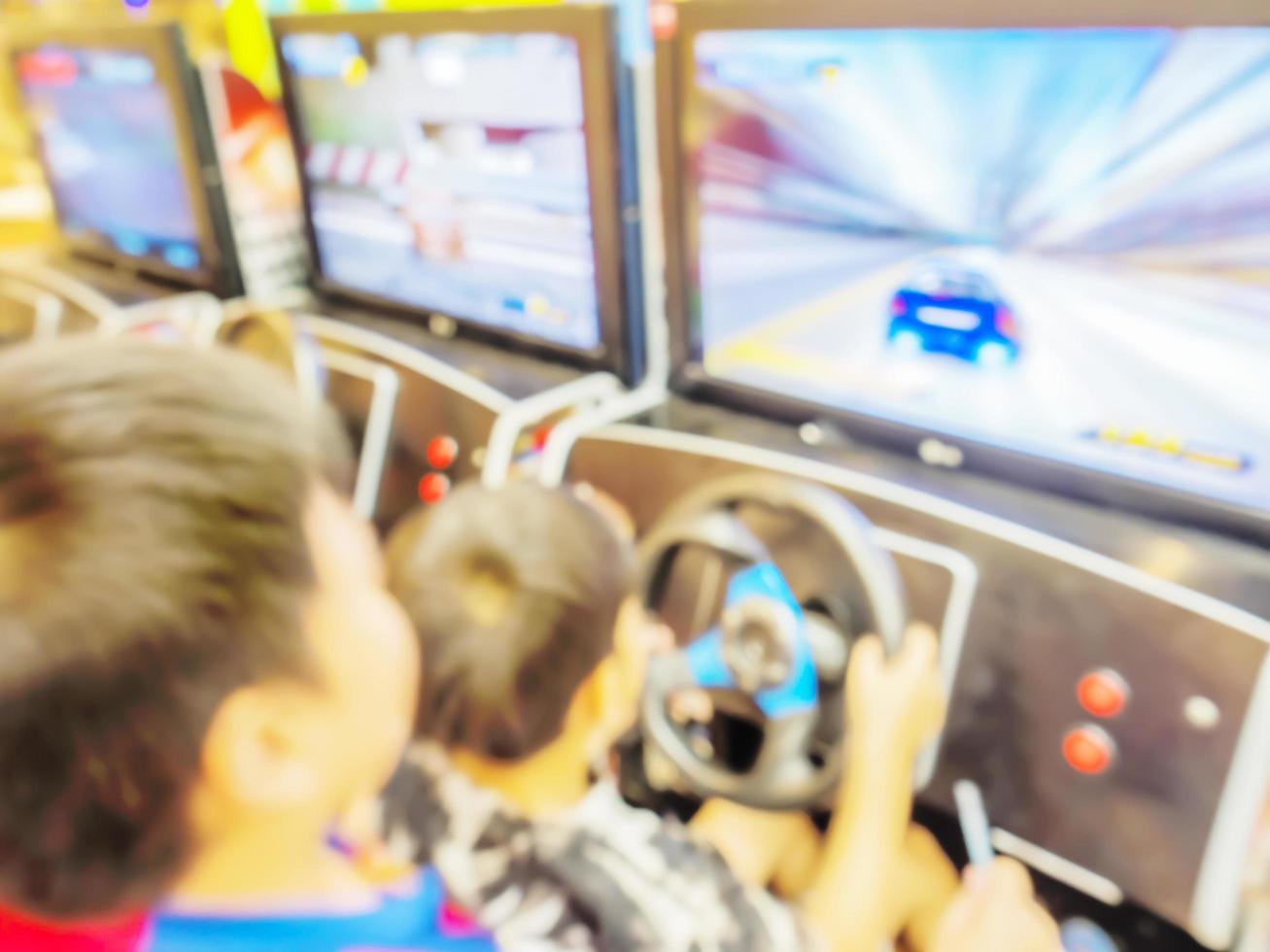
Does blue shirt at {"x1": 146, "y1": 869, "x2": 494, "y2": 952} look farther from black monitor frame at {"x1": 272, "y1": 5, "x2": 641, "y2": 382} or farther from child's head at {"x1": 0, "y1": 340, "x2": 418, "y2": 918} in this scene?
black monitor frame at {"x1": 272, "y1": 5, "x2": 641, "y2": 382}

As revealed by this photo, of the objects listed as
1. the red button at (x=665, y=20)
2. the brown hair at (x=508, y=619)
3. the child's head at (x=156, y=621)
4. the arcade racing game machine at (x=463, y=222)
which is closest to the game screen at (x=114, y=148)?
the arcade racing game machine at (x=463, y=222)

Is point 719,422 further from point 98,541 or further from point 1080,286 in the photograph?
point 98,541

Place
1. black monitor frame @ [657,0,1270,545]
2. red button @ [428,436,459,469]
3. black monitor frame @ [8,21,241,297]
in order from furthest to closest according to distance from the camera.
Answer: black monitor frame @ [8,21,241,297] < red button @ [428,436,459,469] < black monitor frame @ [657,0,1270,545]

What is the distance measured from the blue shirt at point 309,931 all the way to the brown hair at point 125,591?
2.2 inches

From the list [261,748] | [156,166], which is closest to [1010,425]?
[261,748]

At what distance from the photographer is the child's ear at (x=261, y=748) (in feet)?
1.74

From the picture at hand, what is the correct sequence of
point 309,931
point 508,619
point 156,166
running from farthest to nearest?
point 156,166 < point 508,619 < point 309,931

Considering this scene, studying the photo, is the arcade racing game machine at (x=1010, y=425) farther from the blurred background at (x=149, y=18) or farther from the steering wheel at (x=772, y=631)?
the blurred background at (x=149, y=18)

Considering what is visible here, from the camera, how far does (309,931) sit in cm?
62

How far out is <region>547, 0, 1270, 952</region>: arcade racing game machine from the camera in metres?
0.82

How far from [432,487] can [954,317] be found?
80 cm

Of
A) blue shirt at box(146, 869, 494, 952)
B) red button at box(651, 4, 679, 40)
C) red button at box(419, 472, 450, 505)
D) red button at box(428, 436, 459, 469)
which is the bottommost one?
red button at box(419, 472, 450, 505)

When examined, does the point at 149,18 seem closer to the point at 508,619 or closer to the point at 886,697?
the point at 508,619

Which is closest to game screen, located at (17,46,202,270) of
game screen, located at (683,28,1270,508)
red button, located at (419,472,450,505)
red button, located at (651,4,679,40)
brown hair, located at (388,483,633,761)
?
red button, located at (419,472,450,505)
